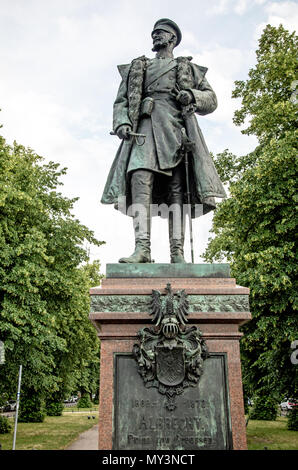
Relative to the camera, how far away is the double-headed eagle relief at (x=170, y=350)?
12.5ft

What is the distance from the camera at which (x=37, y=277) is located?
14164mm

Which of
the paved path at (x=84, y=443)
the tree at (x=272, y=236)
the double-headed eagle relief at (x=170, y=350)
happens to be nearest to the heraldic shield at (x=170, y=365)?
the double-headed eagle relief at (x=170, y=350)

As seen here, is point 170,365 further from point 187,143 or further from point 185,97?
point 185,97

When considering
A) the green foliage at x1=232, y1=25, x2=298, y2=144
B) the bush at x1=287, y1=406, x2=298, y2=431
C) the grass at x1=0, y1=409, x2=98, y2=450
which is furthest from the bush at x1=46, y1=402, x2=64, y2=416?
the green foliage at x1=232, y1=25, x2=298, y2=144

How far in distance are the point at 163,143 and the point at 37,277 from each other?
10126 millimetres

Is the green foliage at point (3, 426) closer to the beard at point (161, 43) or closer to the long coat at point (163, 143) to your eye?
the long coat at point (163, 143)

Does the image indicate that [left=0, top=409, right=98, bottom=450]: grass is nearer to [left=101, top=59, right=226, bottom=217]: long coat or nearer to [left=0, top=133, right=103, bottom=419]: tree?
[left=0, top=133, right=103, bottom=419]: tree

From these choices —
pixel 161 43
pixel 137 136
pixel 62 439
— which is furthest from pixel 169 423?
pixel 62 439

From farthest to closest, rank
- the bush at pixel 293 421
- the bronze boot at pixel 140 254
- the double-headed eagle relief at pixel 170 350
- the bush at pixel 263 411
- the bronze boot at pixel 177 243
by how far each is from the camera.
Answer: the bush at pixel 263 411, the bush at pixel 293 421, the bronze boot at pixel 177 243, the bronze boot at pixel 140 254, the double-headed eagle relief at pixel 170 350

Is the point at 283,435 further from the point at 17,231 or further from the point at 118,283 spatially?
the point at 118,283

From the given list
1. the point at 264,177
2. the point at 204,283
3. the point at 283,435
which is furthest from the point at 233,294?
the point at 283,435

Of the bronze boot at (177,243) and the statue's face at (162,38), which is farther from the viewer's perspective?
the statue's face at (162,38)

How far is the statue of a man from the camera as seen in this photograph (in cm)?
491

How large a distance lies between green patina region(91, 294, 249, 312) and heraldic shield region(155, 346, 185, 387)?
38 cm
